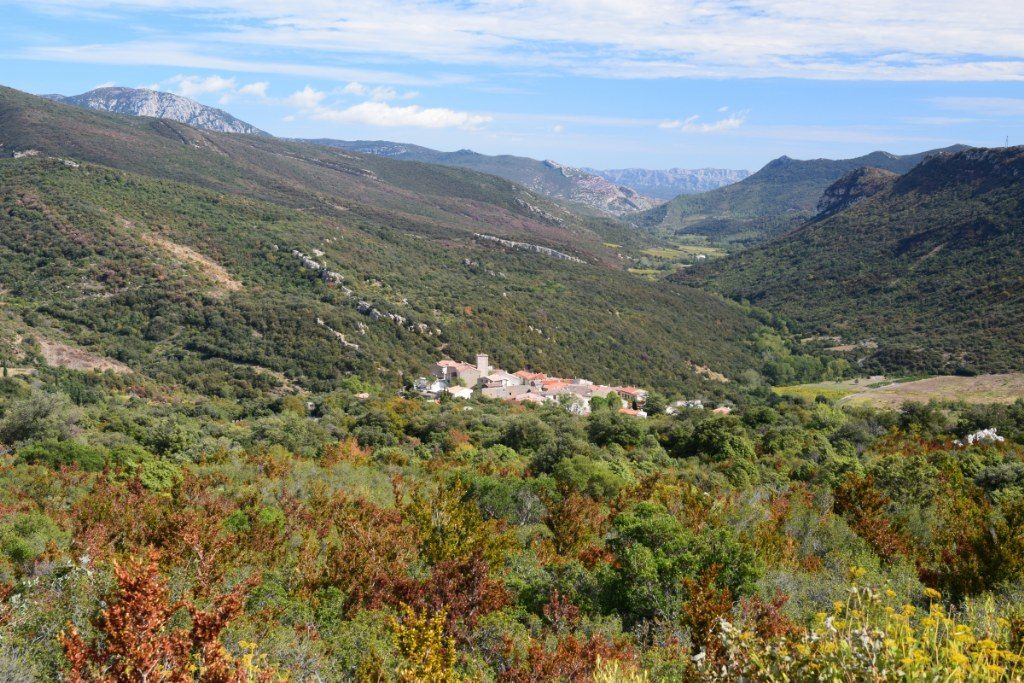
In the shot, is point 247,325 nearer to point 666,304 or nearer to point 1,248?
point 1,248

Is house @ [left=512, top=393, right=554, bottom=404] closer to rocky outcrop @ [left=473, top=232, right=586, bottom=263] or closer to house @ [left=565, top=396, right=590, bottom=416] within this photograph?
house @ [left=565, top=396, right=590, bottom=416]

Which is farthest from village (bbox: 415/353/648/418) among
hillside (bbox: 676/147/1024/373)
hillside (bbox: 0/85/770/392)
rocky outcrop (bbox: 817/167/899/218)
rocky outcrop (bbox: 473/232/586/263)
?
rocky outcrop (bbox: 817/167/899/218)

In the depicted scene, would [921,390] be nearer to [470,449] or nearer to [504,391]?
[504,391]

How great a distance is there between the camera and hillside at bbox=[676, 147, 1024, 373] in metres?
65.4

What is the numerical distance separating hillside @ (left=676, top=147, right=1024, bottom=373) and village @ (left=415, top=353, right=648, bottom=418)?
31853 millimetres

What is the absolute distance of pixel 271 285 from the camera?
60.2 meters

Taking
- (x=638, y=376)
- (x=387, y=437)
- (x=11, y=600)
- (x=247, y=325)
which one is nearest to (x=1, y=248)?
(x=247, y=325)

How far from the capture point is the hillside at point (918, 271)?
65.4 metres

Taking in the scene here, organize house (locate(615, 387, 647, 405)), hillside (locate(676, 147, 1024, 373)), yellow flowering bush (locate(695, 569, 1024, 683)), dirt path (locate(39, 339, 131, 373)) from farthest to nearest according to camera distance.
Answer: hillside (locate(676, 147, 1024, 373)) → house (locate(615, 387, 647, 405)) → dirt path (locate(39, 339, 131, 373)) → yellow flowering bush (locate(695, 569, 1024, 683))

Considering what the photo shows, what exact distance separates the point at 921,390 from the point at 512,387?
3119 cm

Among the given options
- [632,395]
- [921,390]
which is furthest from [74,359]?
[921,390]

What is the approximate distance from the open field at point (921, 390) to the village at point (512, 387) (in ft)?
50.1

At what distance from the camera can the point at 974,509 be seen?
13.6 meters

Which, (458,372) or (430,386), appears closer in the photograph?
(430,386)
